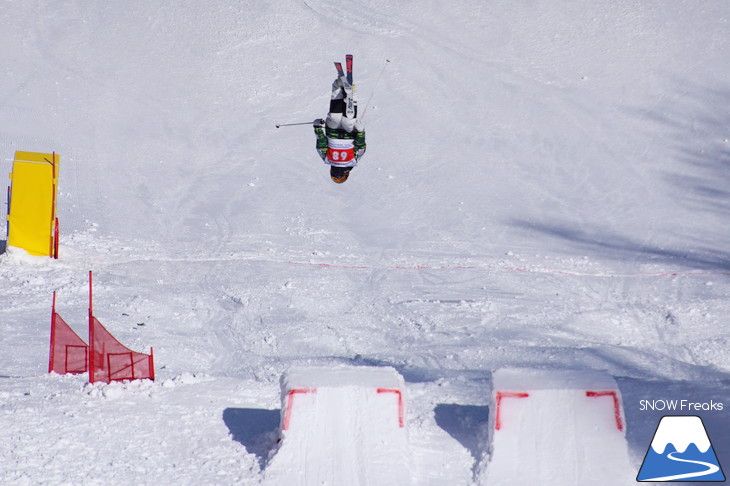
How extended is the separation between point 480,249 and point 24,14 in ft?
36.3

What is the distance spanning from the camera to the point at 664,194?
54.1 feet

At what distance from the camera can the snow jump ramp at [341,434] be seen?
772 centimetres

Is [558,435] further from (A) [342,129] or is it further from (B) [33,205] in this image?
(B) [33,205]

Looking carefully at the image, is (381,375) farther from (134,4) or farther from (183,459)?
(134,4)

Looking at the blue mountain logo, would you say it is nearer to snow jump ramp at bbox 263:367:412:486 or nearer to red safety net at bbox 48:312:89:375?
snow jump ramp at bbox 263:367:412:486

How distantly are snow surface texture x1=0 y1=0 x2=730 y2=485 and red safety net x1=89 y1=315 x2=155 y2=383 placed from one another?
35cm

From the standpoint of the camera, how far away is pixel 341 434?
7984 millimetres

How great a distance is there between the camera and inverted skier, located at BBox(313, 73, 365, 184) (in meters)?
9.66

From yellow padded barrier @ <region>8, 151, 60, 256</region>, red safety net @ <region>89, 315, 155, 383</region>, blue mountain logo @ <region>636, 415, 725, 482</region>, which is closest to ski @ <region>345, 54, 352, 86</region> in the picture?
red safety net @ <region>89, 315, 155, 383</region>

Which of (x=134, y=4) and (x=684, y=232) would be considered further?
(x=134, y=4)

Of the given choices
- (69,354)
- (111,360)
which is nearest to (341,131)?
(111,360)

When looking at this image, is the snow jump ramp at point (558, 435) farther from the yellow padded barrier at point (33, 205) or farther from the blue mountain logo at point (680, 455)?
the yellow padded barrier at point (33, 205)

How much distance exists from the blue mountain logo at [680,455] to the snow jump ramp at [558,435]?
0.24 m

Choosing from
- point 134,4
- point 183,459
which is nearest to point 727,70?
point 134,4
